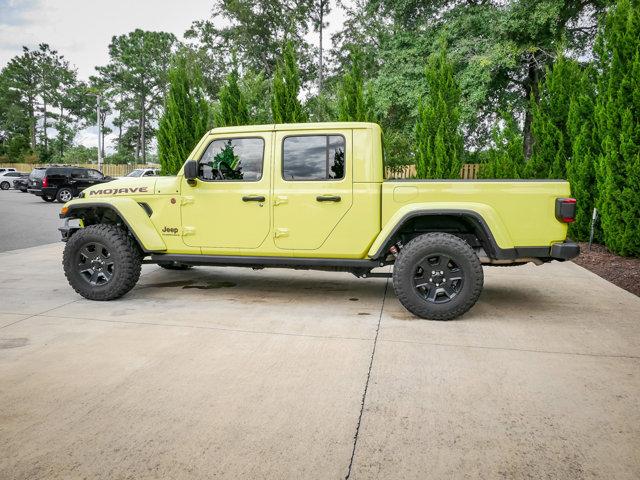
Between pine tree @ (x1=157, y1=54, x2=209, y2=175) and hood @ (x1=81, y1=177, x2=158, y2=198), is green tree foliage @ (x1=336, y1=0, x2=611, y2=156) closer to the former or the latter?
pine tree @ (x1=157, y1=54, x2=209, y2=175)

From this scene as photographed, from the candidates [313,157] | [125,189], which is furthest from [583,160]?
[125,189]

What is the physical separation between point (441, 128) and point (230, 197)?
880 centimetres

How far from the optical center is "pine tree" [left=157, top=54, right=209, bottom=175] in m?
15.6

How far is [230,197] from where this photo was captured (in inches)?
194

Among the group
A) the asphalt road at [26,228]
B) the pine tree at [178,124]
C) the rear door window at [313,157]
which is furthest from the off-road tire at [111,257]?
the pine tree at [178,124]

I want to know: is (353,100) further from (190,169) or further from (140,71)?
(140,71)

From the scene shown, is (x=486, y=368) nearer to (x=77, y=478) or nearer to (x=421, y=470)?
(x=421, y=470)

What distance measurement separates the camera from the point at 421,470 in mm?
2162

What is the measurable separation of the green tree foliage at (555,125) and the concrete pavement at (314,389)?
6.17 meters

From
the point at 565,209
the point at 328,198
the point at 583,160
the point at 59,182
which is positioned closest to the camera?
the point at 565,209

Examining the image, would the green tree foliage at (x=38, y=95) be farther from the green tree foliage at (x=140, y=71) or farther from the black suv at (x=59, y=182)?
the black suv at (x=59, y=182)

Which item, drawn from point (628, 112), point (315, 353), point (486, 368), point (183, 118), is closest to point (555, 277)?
point (628, 112)

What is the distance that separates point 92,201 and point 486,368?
4510mm

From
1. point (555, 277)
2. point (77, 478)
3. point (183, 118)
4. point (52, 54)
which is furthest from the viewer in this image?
point (52, 54)
